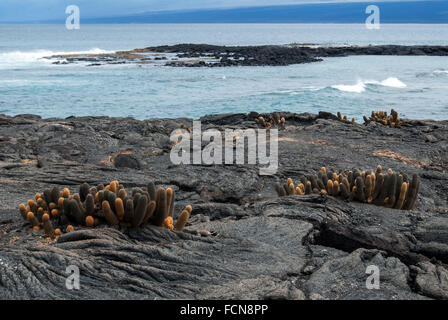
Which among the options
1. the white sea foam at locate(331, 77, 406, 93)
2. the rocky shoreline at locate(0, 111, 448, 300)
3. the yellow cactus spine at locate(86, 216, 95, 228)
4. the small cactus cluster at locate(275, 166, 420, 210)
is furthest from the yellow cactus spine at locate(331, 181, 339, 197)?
the white sea foam at locate(331, 77, 406, 93)

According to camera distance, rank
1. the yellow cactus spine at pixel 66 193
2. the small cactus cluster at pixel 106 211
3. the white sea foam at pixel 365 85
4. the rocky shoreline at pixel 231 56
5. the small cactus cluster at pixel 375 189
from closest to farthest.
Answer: the small cactus cluster at pixel 106 211
the yellow cactus spine at pixel 66 193
the small cactus cluster at pixel 375 189
the white sea foam at pixel 365 85
the rocky shoreline at pixel 231 56

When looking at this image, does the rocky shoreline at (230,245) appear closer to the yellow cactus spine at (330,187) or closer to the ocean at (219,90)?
the yellow cactus spine at (330,187)

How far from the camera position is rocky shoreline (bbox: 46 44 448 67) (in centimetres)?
4912

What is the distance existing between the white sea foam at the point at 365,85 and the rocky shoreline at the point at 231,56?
16.2 metres

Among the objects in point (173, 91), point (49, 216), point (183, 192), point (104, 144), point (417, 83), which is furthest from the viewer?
point (417, 83)

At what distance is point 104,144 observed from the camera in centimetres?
1105

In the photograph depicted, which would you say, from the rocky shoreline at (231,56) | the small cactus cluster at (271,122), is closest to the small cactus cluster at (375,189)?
the small cactus cluster at (271,122)

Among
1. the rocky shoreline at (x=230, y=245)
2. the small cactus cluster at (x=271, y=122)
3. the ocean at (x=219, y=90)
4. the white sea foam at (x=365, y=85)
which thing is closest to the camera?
the rocky shoreline at (x=230, y=245)

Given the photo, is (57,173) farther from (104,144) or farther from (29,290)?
Answer: (29,290)

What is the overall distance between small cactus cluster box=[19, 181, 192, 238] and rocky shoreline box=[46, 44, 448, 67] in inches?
1684

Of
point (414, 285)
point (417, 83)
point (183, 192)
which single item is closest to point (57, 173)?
point (183, 192)

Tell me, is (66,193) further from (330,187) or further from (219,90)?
(219,90)

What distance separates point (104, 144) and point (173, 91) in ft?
64.0

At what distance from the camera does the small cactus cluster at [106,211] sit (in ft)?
13.9
